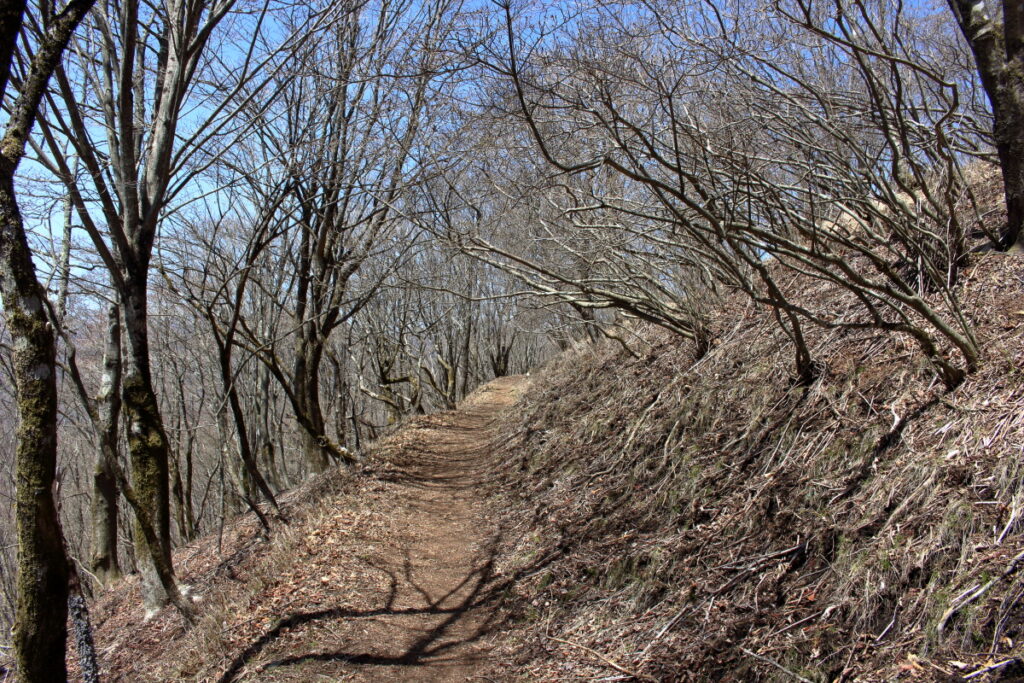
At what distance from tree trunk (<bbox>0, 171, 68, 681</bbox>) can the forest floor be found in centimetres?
152

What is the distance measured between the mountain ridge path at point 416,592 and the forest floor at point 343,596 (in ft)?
0.05

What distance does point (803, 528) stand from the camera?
3963 mm

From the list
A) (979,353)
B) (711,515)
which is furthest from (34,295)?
(979,353)

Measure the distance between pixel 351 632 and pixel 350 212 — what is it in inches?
319

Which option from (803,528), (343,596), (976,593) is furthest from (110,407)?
(976,593)

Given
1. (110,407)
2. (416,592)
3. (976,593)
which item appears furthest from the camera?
(110,407)

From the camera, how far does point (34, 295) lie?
12.8 feet

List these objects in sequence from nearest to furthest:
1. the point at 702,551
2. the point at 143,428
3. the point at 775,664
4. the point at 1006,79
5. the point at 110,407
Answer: the point at 775,664 → the point at 702,551 → the point at 1006,79 → the point at 143,428 → the point at 110,407

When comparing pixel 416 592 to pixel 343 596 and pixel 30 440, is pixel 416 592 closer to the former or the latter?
pixel 343 596

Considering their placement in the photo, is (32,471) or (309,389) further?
(309,389)

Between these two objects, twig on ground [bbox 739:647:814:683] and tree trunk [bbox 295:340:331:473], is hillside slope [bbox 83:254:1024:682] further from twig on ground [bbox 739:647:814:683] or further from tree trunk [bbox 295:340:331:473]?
tree trunk [bbox 295:340:331:473]

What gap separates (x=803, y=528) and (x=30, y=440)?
4606 millimetres

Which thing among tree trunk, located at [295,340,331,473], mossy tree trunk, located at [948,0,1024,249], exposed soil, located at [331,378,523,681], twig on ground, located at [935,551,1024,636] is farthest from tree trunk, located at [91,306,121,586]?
mossy tree trunk, located at [948,0,1024,249]

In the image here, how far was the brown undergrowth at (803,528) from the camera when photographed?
2.95 m
